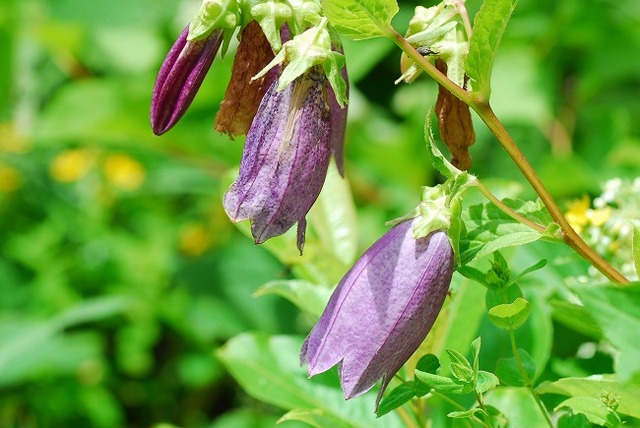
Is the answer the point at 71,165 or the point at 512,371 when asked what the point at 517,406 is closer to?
the point at 512,371

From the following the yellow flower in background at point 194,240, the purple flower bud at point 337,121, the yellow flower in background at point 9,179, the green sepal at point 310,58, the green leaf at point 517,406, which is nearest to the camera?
the green sepal at point 310,58

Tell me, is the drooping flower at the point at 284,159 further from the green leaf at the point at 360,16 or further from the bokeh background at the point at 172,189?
the bokeh background at the point at 172,189

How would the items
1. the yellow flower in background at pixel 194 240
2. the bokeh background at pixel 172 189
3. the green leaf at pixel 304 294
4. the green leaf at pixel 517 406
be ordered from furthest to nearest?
the yellow flower in background at pixel 194 240 → the bokeh background at pixel 172 189 → the green leaf at pixel 304 294 → the green leaf at pixel 517 406

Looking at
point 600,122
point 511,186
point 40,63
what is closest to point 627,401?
point 511,186

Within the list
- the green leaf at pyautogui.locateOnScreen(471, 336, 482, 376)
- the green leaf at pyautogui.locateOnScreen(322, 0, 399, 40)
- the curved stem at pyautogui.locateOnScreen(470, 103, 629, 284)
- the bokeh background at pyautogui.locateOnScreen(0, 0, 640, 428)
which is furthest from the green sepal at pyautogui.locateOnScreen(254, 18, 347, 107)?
the bokeh background at pyautogui.locateOnScreen(0, 0, 640, 428)

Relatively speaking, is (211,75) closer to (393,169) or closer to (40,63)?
(393,169)

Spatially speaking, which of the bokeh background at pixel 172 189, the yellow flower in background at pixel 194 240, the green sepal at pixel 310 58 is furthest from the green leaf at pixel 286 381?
the yellow flower in background at pixel 194 240
